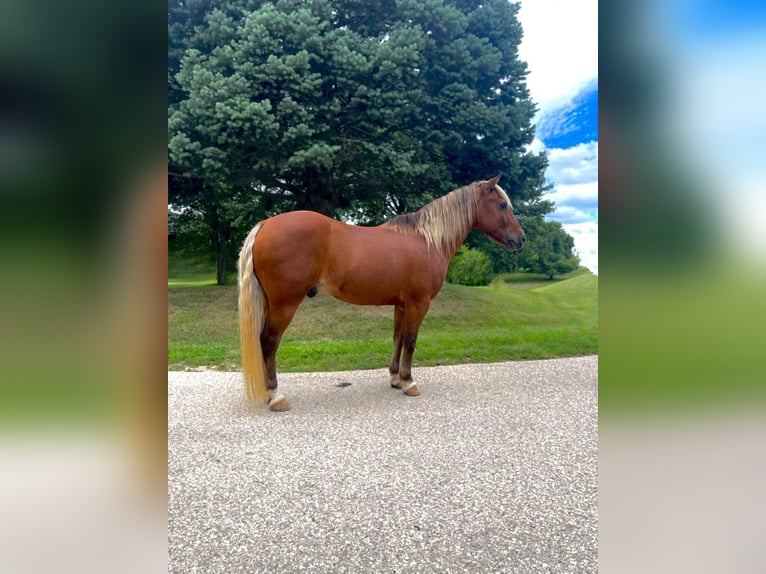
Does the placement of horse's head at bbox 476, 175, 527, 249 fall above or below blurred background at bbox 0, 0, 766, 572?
above

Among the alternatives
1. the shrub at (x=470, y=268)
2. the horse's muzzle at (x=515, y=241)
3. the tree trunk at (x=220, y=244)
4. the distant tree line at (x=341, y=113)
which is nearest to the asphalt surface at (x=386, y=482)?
the horse's muzzle at (x=515, y=241)

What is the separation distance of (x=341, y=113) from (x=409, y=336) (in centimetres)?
484

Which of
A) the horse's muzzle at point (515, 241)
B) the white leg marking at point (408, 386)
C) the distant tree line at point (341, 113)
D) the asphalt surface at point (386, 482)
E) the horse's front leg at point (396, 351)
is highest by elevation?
the distant tree line at point (341, 113)

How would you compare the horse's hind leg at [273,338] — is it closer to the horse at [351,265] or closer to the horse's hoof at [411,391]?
the horse at [351,265]

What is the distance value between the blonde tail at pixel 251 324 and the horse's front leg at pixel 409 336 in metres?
1.30

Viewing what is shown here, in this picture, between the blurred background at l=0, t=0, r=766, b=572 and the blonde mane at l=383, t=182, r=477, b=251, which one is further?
the blonde mane at l=383, t=182, r=477, b=251

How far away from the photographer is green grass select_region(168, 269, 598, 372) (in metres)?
6.12

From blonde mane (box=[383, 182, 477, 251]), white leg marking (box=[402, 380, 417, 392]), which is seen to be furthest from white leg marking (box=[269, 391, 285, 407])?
blonde mane (box=[383, 182, 477, 251])

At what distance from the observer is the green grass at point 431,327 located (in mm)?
6121
